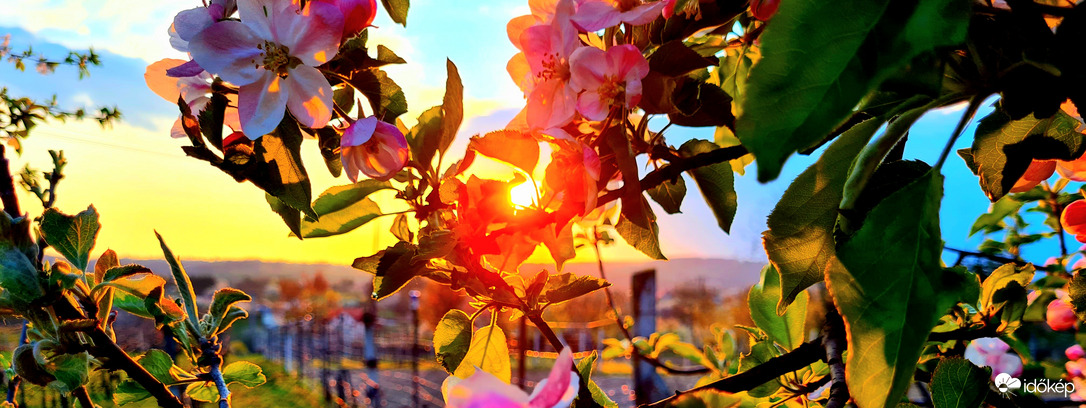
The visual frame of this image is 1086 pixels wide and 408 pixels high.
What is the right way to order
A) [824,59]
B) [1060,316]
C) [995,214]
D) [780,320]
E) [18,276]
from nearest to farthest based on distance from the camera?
1. [824,59]
2. [18,276]
3. [780,320]
4. [1060,316]
5. [995,214]

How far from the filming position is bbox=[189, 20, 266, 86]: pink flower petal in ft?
1.12

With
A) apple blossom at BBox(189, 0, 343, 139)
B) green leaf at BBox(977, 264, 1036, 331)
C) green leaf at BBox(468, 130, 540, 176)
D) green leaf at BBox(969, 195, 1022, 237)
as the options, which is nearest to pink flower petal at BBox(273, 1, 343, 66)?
apple blossom at BBox(189, 0, 343, 139)

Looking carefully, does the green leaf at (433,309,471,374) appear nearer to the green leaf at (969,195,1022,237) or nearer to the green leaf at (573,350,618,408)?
the green leaf at (573,350,618,408)

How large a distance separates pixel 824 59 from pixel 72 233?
0.55m

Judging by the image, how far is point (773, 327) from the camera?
0.62 m

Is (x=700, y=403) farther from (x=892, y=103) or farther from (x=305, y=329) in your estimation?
(x=305, y=329)

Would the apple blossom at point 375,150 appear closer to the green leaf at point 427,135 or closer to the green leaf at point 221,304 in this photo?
the green leaf at point 427,135

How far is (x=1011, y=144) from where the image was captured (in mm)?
391

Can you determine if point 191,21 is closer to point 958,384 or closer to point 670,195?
point 670,195

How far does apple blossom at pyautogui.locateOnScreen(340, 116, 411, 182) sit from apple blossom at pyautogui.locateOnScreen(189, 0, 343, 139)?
21mm

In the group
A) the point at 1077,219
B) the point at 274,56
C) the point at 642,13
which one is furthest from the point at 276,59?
the point at 1077,219

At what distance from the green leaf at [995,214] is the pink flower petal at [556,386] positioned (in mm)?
1085

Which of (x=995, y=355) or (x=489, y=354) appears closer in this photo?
(x=489, y=354)

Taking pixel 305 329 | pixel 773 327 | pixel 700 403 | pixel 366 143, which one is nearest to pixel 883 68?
pixel 700 403
